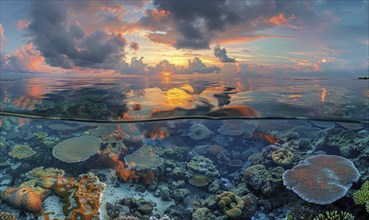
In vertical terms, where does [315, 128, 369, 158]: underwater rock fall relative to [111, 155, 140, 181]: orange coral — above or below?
above

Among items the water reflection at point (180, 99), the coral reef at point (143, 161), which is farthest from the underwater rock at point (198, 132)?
the coral reef at point (143, 161)

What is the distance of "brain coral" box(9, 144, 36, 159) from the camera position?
1321 centimetres

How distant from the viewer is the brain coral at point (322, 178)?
8094 millimetres

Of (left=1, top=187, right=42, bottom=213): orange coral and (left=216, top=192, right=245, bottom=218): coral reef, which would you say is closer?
(left=1, top=187, right=42, bottom=213): orange coral

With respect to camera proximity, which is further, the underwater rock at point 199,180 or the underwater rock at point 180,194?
the underwater rock at point 199,180

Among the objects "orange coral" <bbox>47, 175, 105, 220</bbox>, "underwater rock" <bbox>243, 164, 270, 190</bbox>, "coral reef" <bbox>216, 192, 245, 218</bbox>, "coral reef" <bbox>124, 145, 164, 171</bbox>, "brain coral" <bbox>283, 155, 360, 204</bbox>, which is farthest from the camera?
"coral reef" <bbox>124, 145, 164, 171</bbox>

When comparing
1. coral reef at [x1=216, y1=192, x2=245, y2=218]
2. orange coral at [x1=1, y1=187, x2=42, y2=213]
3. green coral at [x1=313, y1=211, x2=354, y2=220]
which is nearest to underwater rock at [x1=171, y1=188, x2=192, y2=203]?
coral reef at [x1=216, y1=192, x2=245, y2=218]

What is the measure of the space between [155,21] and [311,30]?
6897 mm

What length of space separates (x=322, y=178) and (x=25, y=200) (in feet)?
31.7

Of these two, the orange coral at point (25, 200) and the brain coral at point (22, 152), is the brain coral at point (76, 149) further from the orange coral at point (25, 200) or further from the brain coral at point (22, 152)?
the orange coral at point (25, 200)

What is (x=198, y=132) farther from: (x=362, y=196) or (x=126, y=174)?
(x=362, y=196)

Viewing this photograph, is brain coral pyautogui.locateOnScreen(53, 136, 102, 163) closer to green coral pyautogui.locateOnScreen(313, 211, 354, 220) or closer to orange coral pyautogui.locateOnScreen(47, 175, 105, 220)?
orange coral pyautogui.locateOnScreen(47, 175, 105, 220)

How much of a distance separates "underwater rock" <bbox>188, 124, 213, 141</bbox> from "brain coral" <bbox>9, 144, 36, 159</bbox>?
9.44m

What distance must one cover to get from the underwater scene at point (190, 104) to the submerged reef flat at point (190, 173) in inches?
2.3
